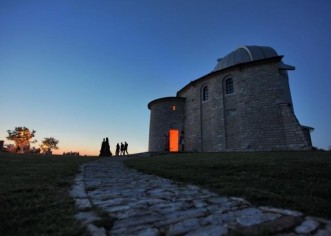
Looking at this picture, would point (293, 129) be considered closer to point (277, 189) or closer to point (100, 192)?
point (277, 189)

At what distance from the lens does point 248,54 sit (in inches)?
995

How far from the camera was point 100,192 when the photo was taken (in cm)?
462

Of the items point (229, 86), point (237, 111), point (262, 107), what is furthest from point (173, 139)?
point (262, 107)

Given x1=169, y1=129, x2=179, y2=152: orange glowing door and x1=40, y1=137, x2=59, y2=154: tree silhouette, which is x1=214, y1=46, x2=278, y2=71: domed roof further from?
x1=40, y1=137, x2=59, y2=154: tree silhouette

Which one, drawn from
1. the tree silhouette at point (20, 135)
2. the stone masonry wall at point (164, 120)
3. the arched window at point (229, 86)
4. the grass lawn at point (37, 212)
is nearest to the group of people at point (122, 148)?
the stone masonry wall at point (164, 120)

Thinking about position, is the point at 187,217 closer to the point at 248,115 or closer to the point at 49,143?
the point at 248,115

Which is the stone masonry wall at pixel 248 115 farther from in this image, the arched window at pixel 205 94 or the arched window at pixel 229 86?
the arched window at pixel 205 94

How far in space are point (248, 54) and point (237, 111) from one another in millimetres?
7384

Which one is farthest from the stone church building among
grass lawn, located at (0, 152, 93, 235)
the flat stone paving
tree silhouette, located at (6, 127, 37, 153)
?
tree silhouette, located at (6, 127, 37, 153)

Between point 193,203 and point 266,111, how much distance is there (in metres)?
19.1

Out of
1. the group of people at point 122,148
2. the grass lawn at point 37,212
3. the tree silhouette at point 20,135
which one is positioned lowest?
the grass lawn at point 37,212

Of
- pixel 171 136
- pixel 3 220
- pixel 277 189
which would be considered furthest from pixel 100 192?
pixel 171 136

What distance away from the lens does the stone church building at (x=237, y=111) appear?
1983cm

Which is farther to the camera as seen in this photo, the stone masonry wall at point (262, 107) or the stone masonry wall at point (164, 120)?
the stone masonry wall at point (164, 120)
